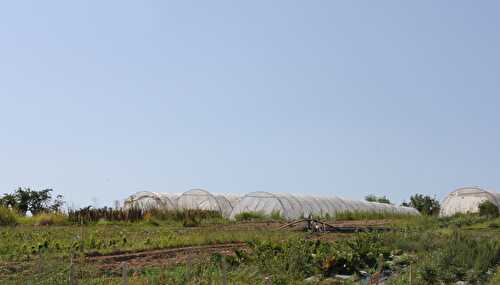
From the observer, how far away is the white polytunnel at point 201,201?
3003 cm

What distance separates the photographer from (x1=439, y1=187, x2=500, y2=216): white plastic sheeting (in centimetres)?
2880

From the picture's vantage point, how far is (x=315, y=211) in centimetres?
2738

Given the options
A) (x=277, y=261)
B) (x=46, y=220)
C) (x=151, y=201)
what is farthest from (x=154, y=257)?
(x=151, y=201)

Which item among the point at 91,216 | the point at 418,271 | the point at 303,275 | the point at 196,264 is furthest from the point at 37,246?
the point at 91,216

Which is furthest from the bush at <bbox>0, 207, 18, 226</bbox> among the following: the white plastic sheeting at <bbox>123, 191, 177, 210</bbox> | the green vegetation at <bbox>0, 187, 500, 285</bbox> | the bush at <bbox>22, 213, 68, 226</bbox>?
the green vegetation at <bbox>0, 187, 500, 285</bbox>

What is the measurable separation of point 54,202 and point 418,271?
81.0 feet

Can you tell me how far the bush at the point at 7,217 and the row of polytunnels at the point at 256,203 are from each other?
17.2 feet

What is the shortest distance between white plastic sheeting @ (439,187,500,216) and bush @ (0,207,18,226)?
1633 centimetres

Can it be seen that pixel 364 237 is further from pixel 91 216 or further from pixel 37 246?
pixel 91 216

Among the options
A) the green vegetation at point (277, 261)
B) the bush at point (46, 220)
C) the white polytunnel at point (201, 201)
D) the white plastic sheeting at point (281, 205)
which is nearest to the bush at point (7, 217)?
the bush at point (46, 220)

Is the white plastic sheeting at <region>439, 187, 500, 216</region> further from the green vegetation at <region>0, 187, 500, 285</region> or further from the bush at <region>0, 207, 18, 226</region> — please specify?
the green vegetation at <region>0, 187, 500, 285</region>

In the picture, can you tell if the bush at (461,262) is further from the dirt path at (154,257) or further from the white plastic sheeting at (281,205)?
the white plastic sheeting at (281,205)

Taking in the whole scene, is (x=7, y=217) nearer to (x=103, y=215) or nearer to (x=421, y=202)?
(x=103, y=215)

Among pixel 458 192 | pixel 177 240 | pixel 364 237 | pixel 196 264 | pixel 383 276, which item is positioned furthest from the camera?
pixel 458 192
